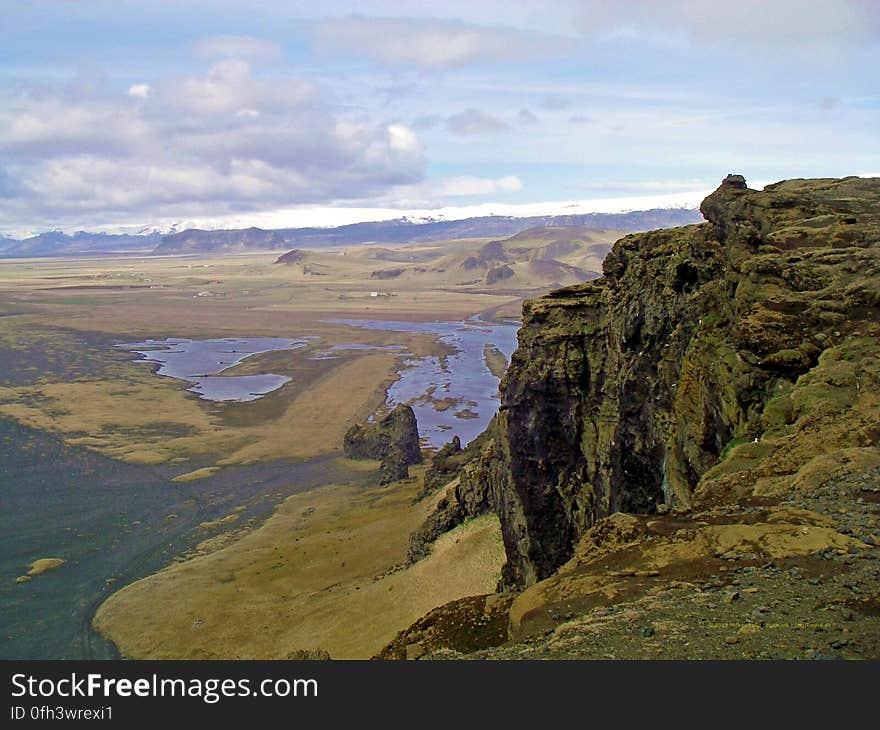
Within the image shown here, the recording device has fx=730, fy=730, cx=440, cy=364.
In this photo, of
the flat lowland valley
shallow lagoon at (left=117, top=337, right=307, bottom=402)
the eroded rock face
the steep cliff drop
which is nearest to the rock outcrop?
the flat lowland valley

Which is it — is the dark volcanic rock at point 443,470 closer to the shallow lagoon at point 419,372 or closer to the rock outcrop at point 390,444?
the rock outcrop at point 390,444

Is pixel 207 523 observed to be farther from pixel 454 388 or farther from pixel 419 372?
pixel 419 372

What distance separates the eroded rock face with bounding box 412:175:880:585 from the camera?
18812mm

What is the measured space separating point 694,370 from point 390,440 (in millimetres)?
45710

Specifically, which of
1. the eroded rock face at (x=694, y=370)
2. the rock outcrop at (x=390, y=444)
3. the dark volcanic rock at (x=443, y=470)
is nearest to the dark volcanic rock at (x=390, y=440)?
the rock outcrop at (x=390, y=444)

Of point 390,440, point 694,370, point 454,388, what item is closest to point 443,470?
point 390,440

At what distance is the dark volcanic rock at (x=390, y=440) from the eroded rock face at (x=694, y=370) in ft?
79.2

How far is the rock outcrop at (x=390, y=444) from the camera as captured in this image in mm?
62919

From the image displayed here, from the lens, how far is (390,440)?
6775 centimetres

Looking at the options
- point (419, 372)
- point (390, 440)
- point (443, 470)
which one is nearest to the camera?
point (443, 470)

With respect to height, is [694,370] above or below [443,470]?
above

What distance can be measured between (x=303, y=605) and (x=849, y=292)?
1153 inches

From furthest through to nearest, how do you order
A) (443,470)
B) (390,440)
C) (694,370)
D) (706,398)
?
1. (390,440)
2. (443,470)
3. (694,370)
4. (706,398)

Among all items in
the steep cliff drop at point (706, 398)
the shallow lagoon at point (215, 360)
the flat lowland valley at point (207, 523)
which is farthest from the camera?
the shallow lagoon at point (215, 360)
